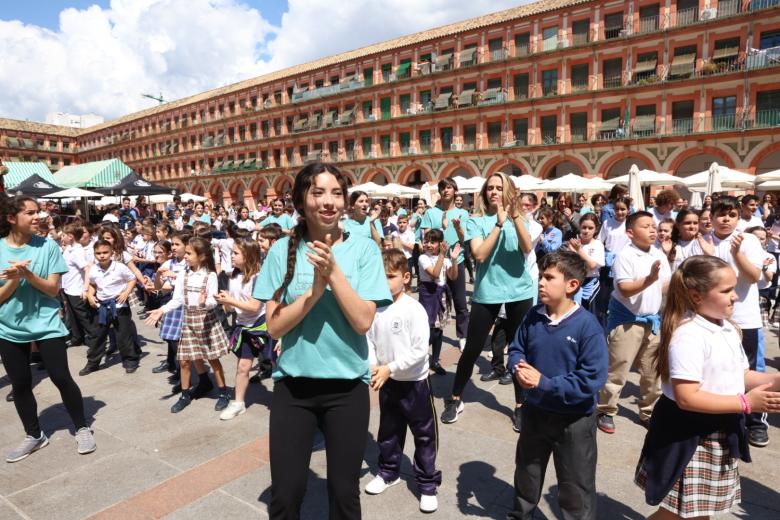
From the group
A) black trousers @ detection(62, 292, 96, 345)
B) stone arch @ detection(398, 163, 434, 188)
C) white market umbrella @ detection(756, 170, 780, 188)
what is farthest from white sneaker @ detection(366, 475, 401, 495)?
stone arch @ detection(398, 163, 434, 188)

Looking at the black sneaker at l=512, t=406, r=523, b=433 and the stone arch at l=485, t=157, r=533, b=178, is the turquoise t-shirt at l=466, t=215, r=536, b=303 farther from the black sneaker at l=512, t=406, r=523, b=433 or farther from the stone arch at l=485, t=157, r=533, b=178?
the stone arch at l=485, t=157, r=533, b=178

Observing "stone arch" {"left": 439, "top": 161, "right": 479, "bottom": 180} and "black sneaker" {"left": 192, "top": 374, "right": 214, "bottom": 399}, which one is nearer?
"black sneaker" {"left": 192, "top": 374, "right": 214, "bottom": 399}

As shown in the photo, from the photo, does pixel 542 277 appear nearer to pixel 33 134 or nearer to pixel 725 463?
pixel 725 463

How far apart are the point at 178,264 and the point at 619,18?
94.3 feet

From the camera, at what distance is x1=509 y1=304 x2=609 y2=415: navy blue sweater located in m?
2.47

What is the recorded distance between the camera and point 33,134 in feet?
210

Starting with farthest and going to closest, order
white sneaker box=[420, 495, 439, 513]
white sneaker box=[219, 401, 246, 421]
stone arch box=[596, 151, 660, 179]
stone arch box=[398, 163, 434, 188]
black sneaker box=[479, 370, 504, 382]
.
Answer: stone arch box=[398, 163, 434, 188] < stone arch box=[596, 151, 660, 179] < black sneaker box=[479, 370, 504, 382] < white sneaker box=[219, 401, 246, 421] < white sneaker box=[420, 495, 439, 513]

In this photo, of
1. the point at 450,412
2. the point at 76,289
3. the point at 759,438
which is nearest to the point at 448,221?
the point at 450,412

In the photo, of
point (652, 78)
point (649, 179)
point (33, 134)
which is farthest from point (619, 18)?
point (33, 134)

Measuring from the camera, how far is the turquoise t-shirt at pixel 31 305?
12.1ft

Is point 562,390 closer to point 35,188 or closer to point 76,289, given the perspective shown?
point 76,289

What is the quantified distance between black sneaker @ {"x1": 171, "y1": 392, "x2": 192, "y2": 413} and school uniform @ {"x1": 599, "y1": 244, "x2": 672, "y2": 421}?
3.83 metres

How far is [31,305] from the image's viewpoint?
12.5 ft

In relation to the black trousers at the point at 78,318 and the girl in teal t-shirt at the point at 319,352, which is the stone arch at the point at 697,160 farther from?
the girl in teal t-shirt at the point at 319,352
